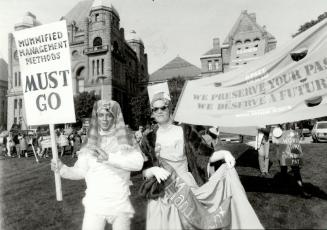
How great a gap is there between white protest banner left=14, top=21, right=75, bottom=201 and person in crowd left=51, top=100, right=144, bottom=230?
109 centimetres

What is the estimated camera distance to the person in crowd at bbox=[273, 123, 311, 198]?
739cm

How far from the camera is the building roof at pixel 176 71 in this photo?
77375 mm

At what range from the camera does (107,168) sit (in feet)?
11.5

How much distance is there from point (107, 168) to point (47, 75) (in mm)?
1915

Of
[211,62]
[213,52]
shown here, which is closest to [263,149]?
[211,62]

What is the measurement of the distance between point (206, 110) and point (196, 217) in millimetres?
1880

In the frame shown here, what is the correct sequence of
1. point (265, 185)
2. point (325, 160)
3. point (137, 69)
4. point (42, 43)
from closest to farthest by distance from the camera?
1. point (42, 43)
2. point (265, 185)
3. point (325, 160)
4. point (137, 69)

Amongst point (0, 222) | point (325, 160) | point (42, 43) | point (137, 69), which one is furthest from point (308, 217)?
point (137, 69)

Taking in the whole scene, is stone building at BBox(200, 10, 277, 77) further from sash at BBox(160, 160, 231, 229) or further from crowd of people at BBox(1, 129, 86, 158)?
sash at BBox(160, 160, 231, 229)

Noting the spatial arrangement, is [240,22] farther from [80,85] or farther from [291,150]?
[291,150]

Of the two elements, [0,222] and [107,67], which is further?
[107,67]

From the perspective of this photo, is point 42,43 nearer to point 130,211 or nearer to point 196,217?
point 130,211

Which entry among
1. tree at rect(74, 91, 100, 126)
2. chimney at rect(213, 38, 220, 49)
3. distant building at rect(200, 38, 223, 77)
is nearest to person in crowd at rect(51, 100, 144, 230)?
tree at rect(74, 91, 100, 126)

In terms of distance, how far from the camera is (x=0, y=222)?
242 inches
